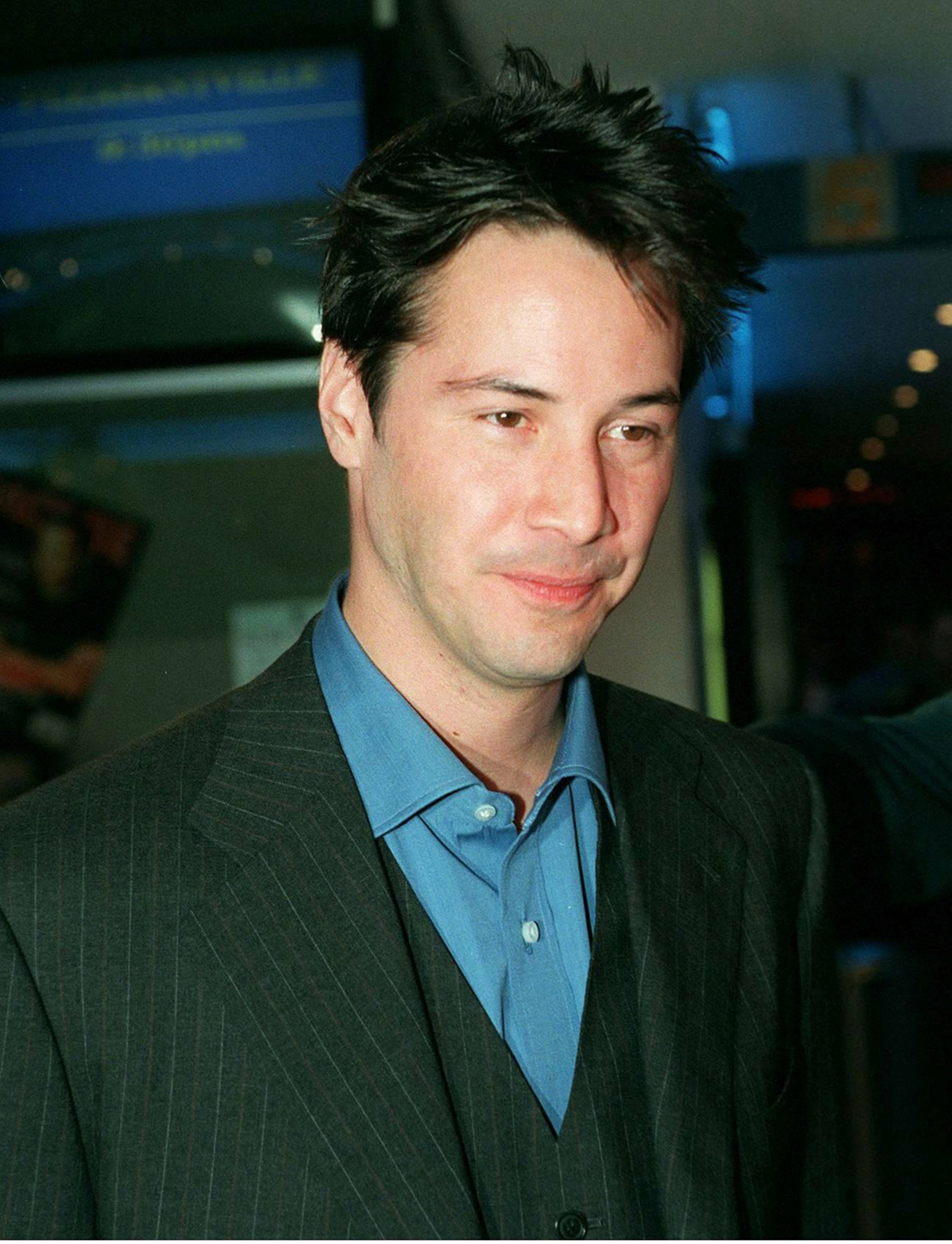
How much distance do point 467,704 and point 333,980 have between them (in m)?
0.28

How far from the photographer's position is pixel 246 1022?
1.02 m

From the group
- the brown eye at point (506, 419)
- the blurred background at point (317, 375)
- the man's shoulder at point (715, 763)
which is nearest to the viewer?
the brown eye at point (506, 419)

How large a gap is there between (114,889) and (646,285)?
0.65 meters

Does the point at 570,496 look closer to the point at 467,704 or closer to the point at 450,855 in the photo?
the point at 467,704

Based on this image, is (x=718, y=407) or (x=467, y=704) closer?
(x=467, y=704)

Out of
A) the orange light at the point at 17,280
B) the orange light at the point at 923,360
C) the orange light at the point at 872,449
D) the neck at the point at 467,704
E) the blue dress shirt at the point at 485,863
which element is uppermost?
the orange light at the point at 17,280

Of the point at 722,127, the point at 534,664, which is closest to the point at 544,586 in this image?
the point at 534,664

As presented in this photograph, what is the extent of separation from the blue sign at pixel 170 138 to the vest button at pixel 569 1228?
1552 millimetres

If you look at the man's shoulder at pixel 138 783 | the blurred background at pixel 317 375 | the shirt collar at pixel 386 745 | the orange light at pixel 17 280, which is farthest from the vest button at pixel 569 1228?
the orange light at pixel 17 280

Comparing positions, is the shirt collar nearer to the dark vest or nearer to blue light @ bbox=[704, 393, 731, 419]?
the dark vest

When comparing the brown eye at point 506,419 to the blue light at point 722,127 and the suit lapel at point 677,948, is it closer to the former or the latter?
the suit lapel at point 677,948

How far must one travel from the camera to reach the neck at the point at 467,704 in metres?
1.19

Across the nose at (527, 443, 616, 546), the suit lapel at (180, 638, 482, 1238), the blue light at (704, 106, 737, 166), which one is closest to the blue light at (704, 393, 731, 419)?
the blue light at (704, 106, 737, 166)

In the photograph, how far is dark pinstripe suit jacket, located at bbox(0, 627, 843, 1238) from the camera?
3.26 feet
